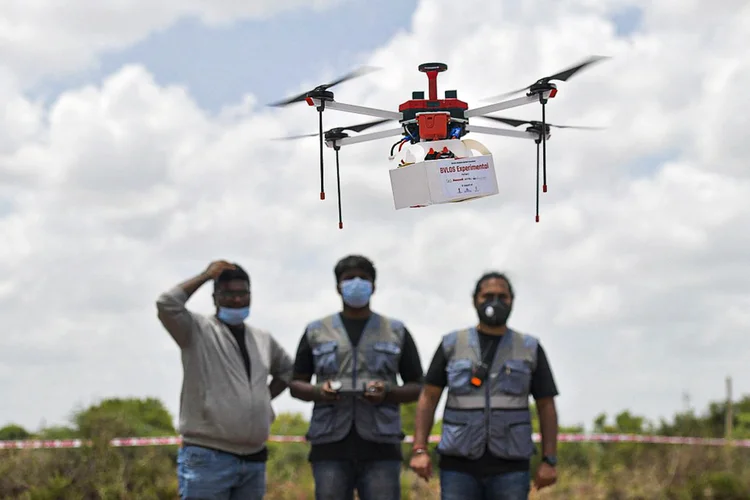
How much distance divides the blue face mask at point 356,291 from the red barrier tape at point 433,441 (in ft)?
14.5

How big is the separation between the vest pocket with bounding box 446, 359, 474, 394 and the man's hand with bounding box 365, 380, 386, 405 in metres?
0.42

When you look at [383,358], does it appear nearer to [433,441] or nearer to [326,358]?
Answer: [326,358]

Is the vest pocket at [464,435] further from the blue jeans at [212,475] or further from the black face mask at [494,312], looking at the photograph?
the blue jeans at [212,475]

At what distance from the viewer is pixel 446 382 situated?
7.15 meters

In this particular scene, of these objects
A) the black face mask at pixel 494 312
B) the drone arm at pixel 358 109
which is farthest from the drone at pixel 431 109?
the black face mask at pixel 494 312

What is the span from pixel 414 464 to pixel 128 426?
5637 mm

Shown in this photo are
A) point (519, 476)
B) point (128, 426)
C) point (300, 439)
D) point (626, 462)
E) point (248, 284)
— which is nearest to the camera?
point (519, 476)

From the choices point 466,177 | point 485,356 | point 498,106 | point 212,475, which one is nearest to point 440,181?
point 466,177

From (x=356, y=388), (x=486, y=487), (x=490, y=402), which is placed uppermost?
(x=356, y=388)

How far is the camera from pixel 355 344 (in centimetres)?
718

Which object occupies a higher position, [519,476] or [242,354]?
[242,354]

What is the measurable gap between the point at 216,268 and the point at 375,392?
50.5 inches

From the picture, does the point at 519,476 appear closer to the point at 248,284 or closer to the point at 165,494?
the point at 248,284

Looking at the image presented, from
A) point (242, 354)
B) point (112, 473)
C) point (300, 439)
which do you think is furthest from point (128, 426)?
point (242, 354)
